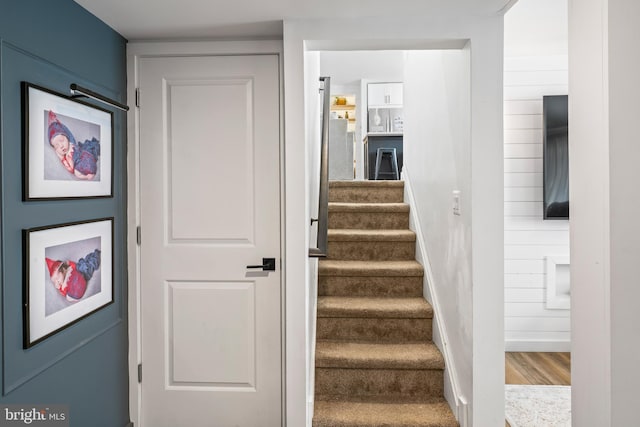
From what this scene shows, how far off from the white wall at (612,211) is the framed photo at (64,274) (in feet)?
6.09

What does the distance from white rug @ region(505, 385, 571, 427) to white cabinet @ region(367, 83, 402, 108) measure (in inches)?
185

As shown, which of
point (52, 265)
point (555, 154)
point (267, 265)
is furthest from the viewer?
point (555, 154)

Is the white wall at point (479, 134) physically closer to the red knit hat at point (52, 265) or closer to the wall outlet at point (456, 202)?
the wall outlet at point (456, 202)

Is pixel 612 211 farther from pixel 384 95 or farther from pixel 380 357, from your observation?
pixel 384 95

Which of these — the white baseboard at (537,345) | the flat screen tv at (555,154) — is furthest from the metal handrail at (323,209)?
the white baseboard at (537,345)

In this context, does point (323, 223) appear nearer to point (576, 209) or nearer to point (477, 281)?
point (477, 281)

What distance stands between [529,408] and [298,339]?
5.44 feet

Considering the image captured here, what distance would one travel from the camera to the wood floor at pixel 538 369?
3279 mm

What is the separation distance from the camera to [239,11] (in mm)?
2094

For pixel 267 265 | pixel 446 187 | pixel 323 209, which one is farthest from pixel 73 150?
pixel 446 187

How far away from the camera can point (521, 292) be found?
3.90 metres

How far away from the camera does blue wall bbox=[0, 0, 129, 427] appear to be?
62.2 inches

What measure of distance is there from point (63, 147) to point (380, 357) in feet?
6.21

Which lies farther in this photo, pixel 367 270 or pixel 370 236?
pixel 370 236
